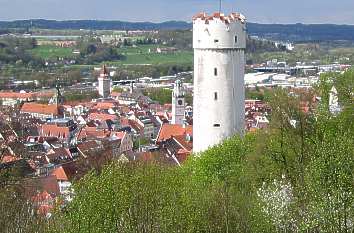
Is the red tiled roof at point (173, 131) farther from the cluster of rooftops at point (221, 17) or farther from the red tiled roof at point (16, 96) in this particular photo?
the red tiled roof at point (16, 96)

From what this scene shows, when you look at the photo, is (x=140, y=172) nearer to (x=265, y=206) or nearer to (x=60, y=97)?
(x=265, y=206)

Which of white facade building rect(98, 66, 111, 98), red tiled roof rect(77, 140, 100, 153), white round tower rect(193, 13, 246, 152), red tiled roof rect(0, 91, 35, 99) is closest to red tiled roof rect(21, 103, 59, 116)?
red tiled roof rect(0, 91, 35, 99)

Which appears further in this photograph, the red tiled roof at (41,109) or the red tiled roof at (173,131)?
the red tiled roof at (41,109)

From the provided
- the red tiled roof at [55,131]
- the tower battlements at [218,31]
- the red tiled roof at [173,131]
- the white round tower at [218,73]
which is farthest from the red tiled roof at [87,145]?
the tower battlements at [218,31]

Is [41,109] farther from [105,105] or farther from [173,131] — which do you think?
[173,131]

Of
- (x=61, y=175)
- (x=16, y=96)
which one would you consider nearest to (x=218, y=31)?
(x=61, y=175)

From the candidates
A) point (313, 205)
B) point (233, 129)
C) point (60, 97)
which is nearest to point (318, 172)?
point (313, 205)
